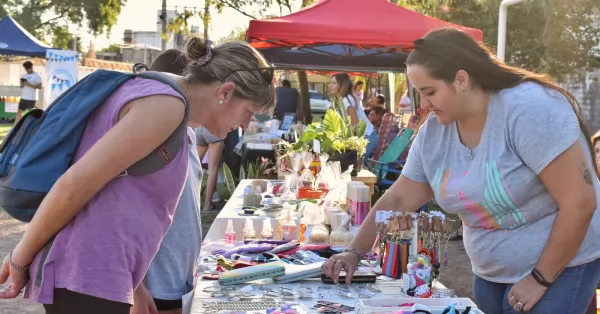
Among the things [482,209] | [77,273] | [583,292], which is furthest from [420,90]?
[77,273]

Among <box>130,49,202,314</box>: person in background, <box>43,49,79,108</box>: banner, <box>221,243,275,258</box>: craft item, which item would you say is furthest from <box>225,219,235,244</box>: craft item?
<box>43,49,79,108</box>: banner

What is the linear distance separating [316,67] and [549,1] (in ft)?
22.8

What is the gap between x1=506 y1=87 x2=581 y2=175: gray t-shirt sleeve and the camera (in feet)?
6.29

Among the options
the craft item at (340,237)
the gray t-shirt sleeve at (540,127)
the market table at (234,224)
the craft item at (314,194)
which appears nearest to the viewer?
the gray t-shirt sleeve at (540,127)

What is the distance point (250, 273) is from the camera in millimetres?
2338

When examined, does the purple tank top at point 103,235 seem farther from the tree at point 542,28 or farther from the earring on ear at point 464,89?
the tree at point 542,28

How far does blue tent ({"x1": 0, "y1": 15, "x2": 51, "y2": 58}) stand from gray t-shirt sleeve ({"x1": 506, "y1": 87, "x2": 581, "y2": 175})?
15.9 m

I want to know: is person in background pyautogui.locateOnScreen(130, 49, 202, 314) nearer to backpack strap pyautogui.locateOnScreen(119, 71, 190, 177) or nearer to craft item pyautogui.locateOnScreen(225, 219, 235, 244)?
backpack strap pyautogui.locateOnScreen(119, 71, 190, 177)

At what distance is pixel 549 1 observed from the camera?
14914mm

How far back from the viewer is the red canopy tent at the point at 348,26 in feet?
22.6

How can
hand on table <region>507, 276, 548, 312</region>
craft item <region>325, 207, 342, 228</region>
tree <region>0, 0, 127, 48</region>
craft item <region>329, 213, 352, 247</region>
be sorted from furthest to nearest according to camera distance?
1. tree <region>0, 0, 127, 48</region>
2. craft item <region>325, 207, 342, 228</region>
3. craft item <region>329, 213, 352, 247</region>
4. hand on table <region>507, 276, 548, 312</region>

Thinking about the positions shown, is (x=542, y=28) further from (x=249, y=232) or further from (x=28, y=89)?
(x=249, y=232)

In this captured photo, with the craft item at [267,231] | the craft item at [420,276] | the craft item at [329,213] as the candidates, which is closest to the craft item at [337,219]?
the craft item at [329,213]

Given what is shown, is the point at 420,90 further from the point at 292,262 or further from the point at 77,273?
the point at 77,273
